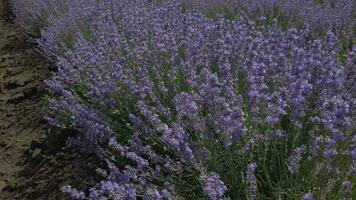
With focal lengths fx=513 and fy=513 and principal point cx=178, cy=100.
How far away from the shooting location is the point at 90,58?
3.18 metres

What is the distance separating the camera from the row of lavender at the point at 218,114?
1938mm

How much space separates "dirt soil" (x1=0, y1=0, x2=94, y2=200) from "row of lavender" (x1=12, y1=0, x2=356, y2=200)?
9.9 inches

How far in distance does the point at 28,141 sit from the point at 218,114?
6.81ft

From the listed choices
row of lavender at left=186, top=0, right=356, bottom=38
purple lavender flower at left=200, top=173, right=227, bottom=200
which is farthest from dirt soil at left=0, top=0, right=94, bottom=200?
row of lavender at left=186, top=0, right=356, bottom=38

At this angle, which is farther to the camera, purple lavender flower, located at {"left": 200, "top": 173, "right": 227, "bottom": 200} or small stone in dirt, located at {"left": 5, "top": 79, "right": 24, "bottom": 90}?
small stone in dirt, located at {"left": 5, "top": 79, "right": 24, "bottom": 90}

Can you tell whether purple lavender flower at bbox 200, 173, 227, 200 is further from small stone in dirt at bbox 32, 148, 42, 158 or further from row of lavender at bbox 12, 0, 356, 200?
small stone in dirt at bbox 32, 148, 42, 158

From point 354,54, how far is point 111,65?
144cm

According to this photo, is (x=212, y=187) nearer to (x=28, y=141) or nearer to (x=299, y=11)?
(x=28, y=141)

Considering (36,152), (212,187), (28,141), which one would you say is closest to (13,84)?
(28,141)

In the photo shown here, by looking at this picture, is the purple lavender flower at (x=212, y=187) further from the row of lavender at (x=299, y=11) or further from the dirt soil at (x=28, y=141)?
the row of lavender at (x=299, y=11)

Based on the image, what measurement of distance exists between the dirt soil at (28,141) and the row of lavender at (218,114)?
0.25m

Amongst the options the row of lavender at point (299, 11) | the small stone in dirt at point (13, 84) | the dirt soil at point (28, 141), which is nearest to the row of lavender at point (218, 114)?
the dirt soil at point (28, 141)

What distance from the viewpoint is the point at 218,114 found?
7.13 ft

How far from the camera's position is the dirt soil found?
312 cm
